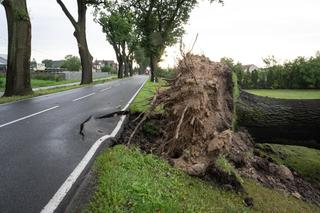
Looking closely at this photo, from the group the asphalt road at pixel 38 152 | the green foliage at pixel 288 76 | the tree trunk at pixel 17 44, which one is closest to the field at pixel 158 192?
the asphalt road at pixel 38 152

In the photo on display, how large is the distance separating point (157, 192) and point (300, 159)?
4.77 metres

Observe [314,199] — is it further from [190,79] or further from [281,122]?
[190,79]

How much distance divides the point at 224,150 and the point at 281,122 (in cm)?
173

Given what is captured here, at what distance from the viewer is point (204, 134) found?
605 centimetres

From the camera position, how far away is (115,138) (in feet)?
21.9

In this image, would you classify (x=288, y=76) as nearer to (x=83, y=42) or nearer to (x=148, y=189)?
(x=83, y=42)

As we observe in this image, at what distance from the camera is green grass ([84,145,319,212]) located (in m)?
3.73

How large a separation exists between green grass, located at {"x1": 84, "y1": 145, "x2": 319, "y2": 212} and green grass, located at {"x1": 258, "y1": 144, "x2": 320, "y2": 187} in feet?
5.41

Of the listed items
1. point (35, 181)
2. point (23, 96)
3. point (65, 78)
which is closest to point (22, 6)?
point (23, 96)

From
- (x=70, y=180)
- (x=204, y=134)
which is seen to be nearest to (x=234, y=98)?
(x=204, y=134)

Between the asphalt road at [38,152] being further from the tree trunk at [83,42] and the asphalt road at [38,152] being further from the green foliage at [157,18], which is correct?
the green foliage at [157,18]

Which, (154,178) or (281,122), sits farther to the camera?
(281,122)

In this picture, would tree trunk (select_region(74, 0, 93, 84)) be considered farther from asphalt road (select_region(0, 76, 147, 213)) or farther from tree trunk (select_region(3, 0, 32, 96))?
asphalt road (select_region(0, 76, 147, 213))

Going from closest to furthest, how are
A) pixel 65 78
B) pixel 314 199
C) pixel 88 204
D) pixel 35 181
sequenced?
pixel 88 204
pixel 35 181
pixel 314 199
pixel 65 78
